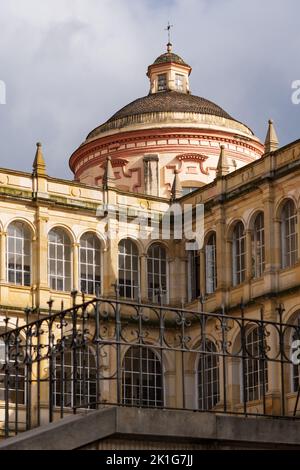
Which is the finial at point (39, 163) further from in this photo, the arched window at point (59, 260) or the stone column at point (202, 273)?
the stone column at point (202, 273)

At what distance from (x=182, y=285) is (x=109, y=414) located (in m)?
26.8

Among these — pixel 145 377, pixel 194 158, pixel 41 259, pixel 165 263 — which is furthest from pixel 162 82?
pixel 145 377

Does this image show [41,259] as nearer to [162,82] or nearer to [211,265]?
[211,265]

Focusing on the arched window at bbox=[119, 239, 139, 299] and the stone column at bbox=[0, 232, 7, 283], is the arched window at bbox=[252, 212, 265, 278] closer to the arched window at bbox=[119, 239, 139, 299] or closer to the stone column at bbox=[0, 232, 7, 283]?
the arched window at bbox=[119, 239, 139, 299]

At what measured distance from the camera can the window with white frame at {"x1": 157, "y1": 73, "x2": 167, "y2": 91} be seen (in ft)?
164

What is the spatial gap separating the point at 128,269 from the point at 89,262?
1481mm

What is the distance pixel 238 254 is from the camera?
37.8m

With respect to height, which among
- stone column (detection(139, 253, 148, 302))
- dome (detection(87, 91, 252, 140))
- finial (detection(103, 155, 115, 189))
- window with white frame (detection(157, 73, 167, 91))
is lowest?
stone column (detection(139, 253, 148, 302))

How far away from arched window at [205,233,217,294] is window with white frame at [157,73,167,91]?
12.6m

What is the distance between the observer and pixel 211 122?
4647 centimetres

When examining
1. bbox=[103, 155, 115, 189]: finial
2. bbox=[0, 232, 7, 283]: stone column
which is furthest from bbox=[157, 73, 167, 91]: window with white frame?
bbox=[0, 232, 7, 283]: stone column

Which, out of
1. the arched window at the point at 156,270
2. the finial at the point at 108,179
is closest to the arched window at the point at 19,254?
the finial at the point at 108,179

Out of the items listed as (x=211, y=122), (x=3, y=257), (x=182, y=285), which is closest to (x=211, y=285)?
(x=182, y=285)

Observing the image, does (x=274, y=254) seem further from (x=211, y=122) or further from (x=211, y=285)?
(x=211, y=122)
